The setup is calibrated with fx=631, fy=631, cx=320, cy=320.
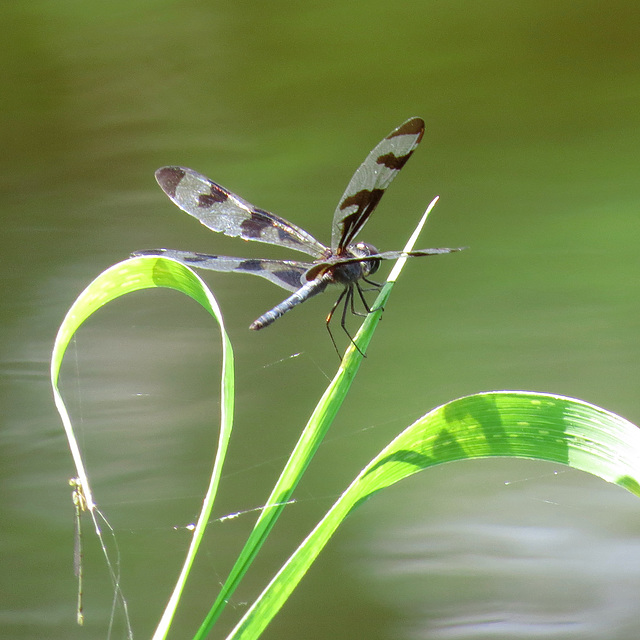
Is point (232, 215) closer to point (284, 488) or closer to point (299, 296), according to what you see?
point (299, 296)

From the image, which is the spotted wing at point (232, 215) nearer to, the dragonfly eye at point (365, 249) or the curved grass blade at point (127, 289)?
the dragonfly eye at point (365, 249)

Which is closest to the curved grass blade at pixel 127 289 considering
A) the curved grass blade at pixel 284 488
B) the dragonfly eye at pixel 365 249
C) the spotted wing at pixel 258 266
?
the curved grass blade at pixel 284 488

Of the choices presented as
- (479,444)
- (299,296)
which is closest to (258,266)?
(299,296)

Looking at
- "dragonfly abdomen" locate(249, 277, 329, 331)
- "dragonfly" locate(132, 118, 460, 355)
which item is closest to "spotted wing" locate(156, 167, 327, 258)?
"dragonfly" locate(132, 118, 460, 355)

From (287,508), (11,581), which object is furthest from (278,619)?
(11,581)

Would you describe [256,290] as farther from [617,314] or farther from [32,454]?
[617,314]

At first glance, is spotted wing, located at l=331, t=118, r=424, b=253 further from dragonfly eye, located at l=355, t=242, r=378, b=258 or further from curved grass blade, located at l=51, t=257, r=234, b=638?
curved grass blade, located at l=51, t=257, r=234, b=638
